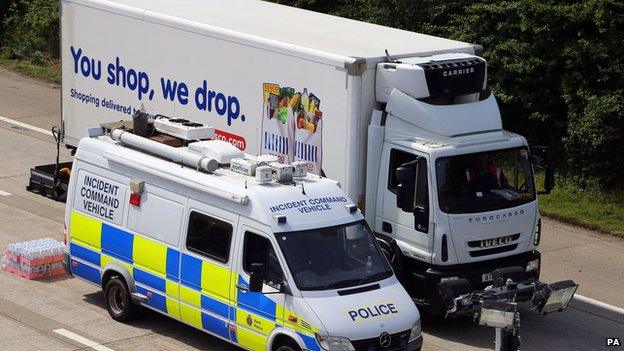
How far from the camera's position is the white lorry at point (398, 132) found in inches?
565

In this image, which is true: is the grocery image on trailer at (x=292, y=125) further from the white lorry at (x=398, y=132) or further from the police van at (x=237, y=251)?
the police van at (x=237, y=251)

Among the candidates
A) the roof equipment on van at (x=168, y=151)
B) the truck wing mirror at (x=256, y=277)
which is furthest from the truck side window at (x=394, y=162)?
the truck wing mirror at (x=256, y=277)

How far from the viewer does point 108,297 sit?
47.9ft

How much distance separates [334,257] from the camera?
505 inches

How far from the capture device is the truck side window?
14516mm

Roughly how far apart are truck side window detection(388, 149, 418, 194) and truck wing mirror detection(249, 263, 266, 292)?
110 inches

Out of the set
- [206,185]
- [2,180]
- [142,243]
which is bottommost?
[2,180]

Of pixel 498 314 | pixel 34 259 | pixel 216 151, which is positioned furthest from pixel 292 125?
pixel 498 314

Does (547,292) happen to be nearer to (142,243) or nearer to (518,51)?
(142,243)

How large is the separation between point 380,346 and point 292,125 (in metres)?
3.91

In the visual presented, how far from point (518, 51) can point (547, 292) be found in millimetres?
10888

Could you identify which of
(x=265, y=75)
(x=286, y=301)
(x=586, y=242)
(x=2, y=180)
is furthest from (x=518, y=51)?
(x=286, y=301)

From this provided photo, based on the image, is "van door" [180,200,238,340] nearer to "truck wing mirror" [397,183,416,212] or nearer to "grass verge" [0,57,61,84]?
"truck wing mirror" [397,183,416,212]

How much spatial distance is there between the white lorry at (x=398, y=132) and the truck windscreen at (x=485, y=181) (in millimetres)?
15
